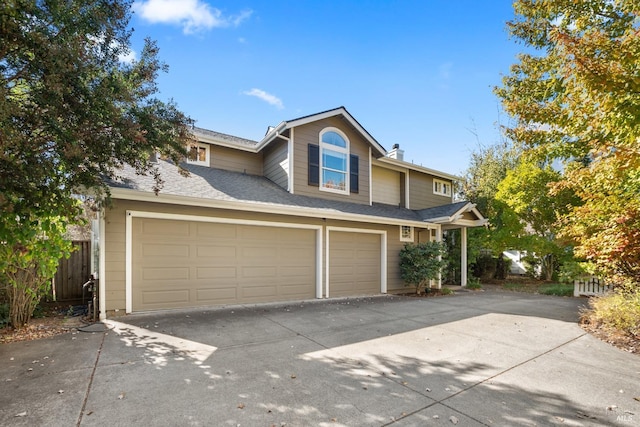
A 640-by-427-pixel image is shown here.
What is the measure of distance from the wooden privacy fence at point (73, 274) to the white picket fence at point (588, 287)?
15.3m

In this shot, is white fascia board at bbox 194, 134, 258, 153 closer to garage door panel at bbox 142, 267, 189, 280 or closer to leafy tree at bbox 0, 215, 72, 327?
garage door panel at bbox 142, 267, 189, 280

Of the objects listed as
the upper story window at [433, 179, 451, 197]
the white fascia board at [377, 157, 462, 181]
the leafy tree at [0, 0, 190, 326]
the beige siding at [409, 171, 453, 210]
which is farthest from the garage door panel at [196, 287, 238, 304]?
the upper story window at [433, 179, 451, 197]

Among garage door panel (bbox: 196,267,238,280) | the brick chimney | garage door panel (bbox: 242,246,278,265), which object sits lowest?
garage door panel (bbox: 196,267,238,280)

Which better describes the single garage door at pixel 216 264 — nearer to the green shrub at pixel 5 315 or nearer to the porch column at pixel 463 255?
the green shrub at pixel 5 315

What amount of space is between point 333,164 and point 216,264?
552 centimetres

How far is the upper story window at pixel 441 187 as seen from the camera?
14984mm

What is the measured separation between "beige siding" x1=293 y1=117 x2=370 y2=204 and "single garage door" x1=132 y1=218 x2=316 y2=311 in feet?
6.20

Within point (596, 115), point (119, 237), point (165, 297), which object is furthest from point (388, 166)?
point (119, 237)

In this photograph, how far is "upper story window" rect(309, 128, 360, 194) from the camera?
414 inches

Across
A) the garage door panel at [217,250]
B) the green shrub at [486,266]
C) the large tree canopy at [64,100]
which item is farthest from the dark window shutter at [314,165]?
the green shrub at [486,266]

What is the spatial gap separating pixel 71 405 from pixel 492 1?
12.7 meters

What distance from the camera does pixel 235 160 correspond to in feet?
36.1

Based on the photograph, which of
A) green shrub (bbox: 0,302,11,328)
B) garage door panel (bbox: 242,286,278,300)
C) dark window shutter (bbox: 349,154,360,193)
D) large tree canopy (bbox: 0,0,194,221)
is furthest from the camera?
dark window shutter (bbox: 349,154,360,193)

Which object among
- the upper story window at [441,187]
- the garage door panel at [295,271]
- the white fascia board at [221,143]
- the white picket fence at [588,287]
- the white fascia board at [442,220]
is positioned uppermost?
the white fascia board at [221,143]
